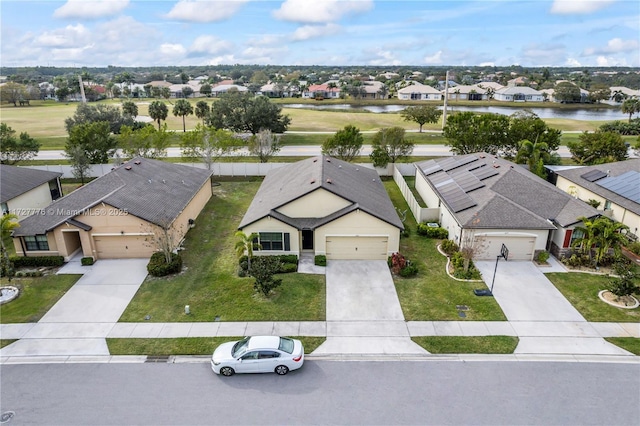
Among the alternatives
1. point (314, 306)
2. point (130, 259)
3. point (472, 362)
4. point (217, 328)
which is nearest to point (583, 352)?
point (472, 362)

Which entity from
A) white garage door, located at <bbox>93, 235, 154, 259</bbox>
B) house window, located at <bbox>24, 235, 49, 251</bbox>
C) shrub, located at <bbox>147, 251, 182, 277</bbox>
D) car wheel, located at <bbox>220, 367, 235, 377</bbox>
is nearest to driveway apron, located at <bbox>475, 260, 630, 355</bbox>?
car wheel, located at <bbox>220, 367, 235, 377</bbox>

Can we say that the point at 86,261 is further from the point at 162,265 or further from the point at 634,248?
the point at 634,248

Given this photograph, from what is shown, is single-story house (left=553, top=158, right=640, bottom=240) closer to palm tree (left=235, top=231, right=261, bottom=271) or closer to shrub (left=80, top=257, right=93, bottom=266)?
palm tree (left=235, top=231, right=261, bottom=271)

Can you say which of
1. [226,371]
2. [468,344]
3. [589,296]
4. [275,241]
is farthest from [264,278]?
[589,296]

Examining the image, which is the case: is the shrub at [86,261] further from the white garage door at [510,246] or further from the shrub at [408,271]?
the white garage door at [510,246]

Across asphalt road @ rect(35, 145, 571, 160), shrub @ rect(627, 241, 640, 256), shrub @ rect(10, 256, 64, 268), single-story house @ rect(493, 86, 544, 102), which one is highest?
single-story house @ rect(493, 86, 544, 102)

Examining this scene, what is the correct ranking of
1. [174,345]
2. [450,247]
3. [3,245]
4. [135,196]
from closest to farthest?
[174,345]
[3,245]
[450,247]
[135,196]
